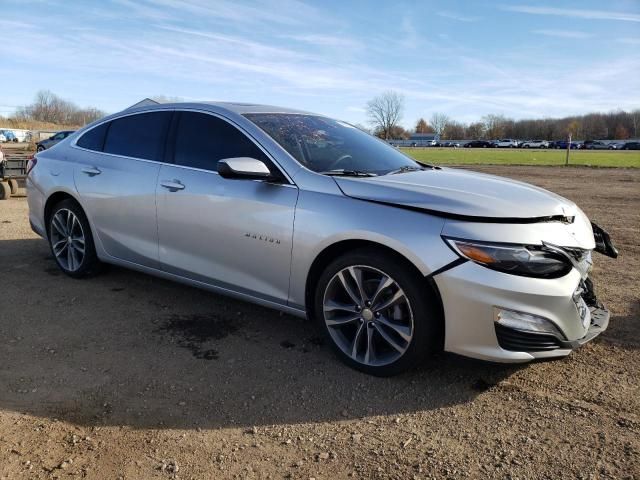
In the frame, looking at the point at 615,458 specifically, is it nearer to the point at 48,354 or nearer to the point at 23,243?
the point at 48,354

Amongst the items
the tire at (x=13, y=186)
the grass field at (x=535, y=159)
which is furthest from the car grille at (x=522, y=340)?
the grass field at (x=535, y=159)

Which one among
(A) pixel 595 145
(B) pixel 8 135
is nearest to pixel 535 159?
(A) pixel 595 145

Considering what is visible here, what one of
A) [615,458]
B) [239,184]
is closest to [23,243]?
[239,184]

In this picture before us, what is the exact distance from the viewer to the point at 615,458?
2.51 m

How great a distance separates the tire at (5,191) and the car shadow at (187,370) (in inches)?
304

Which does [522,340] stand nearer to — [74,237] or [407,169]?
[407,169]

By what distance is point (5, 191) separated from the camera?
11.3m

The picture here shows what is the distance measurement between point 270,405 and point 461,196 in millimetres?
1642

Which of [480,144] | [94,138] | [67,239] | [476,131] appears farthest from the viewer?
[476,131]

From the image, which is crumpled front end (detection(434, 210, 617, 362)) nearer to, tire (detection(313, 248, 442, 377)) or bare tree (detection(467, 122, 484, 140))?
tire (detection(313, 248, 442, 377))

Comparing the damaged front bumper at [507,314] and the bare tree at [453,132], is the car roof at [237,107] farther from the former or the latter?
the bare tree at [453,132]

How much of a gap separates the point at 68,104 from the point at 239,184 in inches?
5305

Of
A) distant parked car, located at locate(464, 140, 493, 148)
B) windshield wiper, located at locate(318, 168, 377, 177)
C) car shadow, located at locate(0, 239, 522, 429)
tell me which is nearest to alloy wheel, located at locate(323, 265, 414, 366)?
car shadow, located at locate(0, 239, 522, 429)

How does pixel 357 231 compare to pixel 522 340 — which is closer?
pixel 522 340
